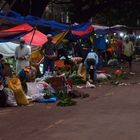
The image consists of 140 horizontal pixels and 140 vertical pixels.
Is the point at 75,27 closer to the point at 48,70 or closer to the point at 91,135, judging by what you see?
the point at 48,70

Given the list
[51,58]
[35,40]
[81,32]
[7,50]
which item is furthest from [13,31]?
[81,32]

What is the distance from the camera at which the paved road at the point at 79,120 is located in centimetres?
1023

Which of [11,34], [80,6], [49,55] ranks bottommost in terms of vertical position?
[49,55]

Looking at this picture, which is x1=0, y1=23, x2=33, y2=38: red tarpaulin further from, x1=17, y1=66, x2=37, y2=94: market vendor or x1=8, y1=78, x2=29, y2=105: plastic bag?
x1=8, y1=78, x2=29, y2=105: plastic bag

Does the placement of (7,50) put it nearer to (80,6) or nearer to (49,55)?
(49,55)

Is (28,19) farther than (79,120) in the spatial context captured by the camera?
Yes

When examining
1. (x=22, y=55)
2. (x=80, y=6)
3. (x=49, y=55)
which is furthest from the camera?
(x=80, y=6)

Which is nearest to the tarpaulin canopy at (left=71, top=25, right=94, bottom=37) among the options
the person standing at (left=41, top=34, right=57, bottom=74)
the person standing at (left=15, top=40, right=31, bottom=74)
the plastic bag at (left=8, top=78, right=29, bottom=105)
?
the person standing at (left=41, top=34, right=57, bottom=74)

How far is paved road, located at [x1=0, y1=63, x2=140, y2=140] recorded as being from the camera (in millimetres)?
10227

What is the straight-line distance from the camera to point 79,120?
12109mm

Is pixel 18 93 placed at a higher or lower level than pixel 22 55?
lower

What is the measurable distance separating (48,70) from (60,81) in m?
3.50

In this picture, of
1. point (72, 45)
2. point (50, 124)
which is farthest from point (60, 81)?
point (72, 45)

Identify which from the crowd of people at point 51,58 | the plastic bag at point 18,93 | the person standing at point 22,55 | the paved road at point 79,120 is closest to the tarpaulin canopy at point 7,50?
the crowd of people at point 51,58
